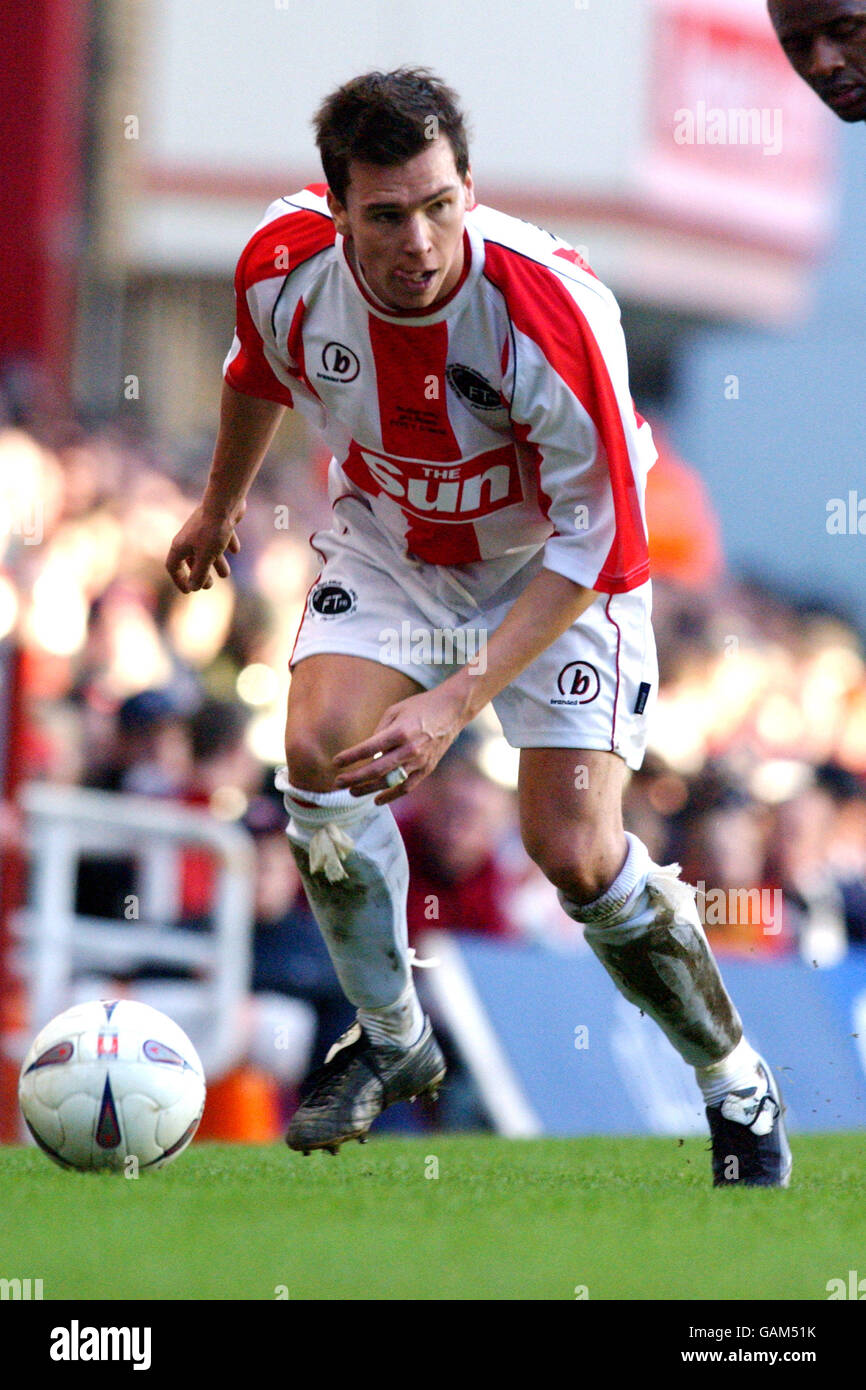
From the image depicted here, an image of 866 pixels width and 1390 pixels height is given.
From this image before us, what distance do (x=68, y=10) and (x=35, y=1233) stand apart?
58.3 ft

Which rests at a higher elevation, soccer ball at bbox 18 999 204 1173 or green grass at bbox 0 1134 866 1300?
soccer ball at bbox 18 999 204 1173

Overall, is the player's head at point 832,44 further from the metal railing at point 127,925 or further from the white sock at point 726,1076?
the metal railing at point 127,925

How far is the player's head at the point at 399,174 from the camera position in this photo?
4.45 m

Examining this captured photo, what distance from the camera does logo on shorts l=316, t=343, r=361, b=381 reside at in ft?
16.2

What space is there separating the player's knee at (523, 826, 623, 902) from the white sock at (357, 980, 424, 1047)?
0.53m

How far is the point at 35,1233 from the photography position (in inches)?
161

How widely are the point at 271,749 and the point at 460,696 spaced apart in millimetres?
5009

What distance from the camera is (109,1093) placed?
502 cm

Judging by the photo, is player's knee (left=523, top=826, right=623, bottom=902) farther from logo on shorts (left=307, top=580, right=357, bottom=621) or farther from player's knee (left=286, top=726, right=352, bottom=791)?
logo on shorts (left=307, top=580, right=357, bottom=621)

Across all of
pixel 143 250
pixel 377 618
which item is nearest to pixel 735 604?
pixel 143 250

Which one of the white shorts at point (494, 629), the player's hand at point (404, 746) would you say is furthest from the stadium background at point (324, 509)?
the player's hand at point (404, 746)

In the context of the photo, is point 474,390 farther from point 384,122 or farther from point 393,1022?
point 393,1022

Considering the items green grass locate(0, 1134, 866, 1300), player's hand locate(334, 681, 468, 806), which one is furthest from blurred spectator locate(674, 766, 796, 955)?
player's hand locate(334, 681, 468, 806)
